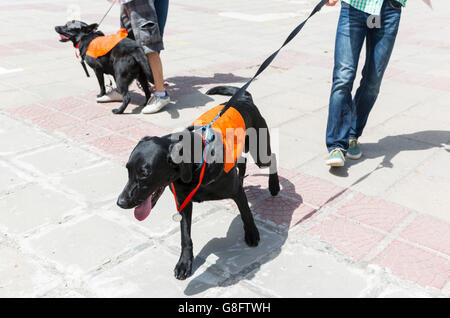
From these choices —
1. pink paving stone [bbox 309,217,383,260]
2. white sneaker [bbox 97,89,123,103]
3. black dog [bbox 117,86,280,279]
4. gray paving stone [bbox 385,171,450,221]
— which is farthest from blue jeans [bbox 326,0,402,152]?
white sneaker [bbox 97,89,123,103]

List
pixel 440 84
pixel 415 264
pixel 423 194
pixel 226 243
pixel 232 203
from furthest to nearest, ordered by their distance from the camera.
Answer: pixel 440 84, pixel 423 194, pixel 232 203, pixel 226 243, pixel 415 264

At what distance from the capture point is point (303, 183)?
3984 millimetres

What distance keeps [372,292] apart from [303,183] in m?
1.45

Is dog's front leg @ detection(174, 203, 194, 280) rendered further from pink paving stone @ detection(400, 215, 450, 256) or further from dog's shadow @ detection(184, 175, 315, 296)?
pink paving stone @ detection(400, 215, 450, 256)

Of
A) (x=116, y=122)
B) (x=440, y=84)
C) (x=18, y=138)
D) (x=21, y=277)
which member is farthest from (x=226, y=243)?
(x=440, y=84)

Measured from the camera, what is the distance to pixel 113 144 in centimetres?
470

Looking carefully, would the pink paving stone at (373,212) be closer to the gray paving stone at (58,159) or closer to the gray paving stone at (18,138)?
the gray paving stone at (58,159)

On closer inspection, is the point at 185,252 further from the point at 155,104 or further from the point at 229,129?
the point at 155,104

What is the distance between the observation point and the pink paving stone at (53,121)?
5.12 m

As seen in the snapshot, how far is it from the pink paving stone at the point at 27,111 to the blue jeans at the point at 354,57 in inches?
134

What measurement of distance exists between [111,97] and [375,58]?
338cm

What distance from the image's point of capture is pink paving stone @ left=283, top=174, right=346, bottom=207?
3.70m

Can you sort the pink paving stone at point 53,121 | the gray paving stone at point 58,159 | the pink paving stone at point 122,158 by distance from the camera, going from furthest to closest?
the pink paving stone at point 53,121, the pink paving stone at point 122,158, the gray paving stone at point 58,159

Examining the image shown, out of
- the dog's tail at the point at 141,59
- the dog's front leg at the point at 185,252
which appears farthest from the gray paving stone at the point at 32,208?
the dog's tail at the point at 141,59
